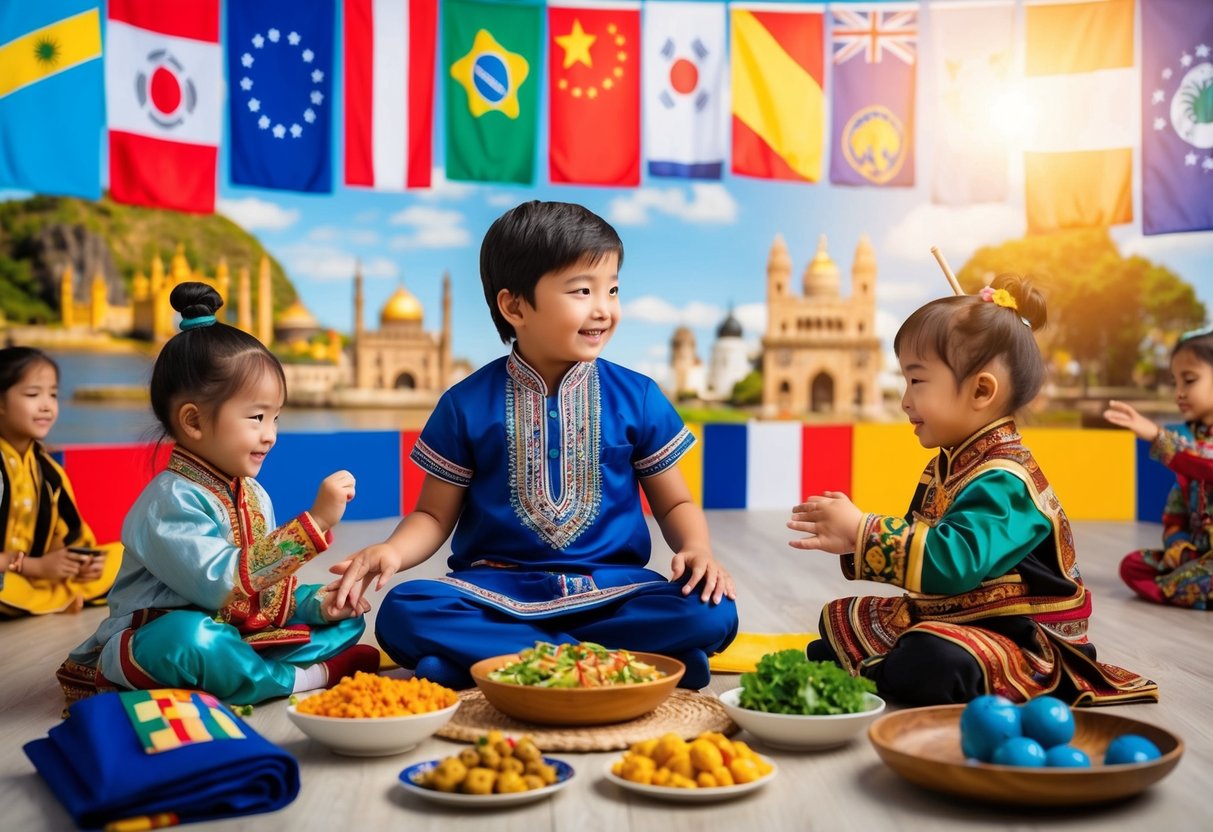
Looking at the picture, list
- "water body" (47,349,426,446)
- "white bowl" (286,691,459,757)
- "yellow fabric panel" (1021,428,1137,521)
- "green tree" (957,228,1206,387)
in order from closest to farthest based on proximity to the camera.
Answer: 1. "white bowl" (286,691,459,757)
2. "yellow fabric panel" (1021,428,1137,521)
3. "water body" (47,349,426,446)
4. "green tree" (957,228,1206,387)

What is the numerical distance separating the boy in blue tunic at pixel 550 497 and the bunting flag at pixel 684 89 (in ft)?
10.7

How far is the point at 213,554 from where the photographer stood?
2.29 metres

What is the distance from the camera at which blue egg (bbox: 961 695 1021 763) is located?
1722 mm

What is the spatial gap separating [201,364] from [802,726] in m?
1.34

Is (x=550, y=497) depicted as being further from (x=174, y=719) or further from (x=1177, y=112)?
(x=1177, y=112)

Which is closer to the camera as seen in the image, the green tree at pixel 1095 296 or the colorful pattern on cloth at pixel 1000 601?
the colorful pattern on cloth at pixel 1000 601

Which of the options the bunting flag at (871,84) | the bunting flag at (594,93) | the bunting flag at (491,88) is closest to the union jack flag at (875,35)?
the bunting flag at (871,84)

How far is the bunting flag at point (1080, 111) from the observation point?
5.67 m

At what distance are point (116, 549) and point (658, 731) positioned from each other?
2524mm

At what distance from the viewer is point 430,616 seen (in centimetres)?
242

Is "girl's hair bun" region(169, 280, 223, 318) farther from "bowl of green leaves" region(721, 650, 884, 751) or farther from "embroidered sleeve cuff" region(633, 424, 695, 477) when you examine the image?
"bowl of green leaves" region(721, 650, 884, 751)

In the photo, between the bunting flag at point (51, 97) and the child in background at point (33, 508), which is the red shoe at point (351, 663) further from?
the bunting flag at point (51, 97)

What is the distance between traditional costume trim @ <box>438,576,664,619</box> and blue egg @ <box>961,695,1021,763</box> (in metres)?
0.85

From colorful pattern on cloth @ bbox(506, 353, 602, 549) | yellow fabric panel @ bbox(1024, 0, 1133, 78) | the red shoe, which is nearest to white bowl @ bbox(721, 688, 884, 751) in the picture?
colorful pattern on cloth @ bbox(506, 353, 602, 549)
